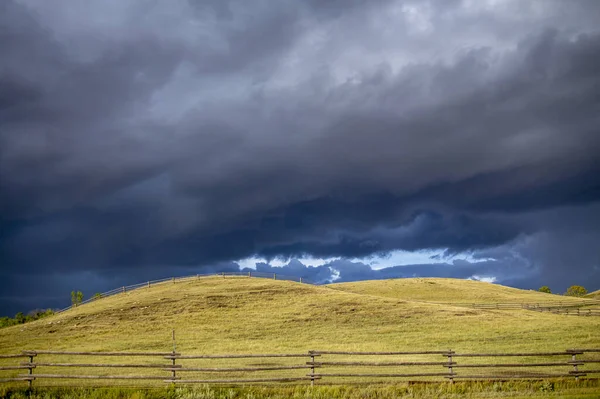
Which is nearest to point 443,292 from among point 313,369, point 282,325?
point 282,325

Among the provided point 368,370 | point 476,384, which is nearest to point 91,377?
point 368,370

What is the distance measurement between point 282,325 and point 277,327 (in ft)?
3.10

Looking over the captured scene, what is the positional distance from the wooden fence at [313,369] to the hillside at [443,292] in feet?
189

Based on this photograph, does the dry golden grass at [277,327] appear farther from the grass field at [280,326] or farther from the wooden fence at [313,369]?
the wooden fence at [313,369]

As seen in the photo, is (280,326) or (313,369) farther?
(280,326)

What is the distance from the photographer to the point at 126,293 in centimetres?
8375

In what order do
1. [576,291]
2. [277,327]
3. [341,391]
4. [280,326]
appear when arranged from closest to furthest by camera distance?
[341,391]
[277,327]
[280,326]
[576,291]

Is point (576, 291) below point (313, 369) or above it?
above

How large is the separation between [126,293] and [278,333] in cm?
4185

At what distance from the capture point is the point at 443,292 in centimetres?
10019

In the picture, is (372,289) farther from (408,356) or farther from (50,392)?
(50,392)

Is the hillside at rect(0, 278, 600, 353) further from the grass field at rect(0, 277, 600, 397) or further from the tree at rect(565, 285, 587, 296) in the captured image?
the tree at rect(565, 285, 587, 296)

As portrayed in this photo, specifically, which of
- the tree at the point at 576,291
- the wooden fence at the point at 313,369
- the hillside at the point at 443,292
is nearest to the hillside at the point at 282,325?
the wooden fence at the point at 313,369

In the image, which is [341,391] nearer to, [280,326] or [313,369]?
[313,369]
